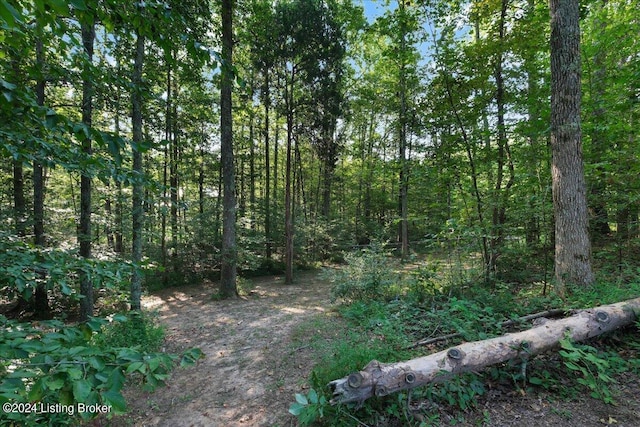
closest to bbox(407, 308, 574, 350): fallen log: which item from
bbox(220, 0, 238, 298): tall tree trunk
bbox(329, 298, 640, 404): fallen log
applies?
bbox(329, 298, 640, 404): fallen log

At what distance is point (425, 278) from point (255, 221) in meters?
8.93

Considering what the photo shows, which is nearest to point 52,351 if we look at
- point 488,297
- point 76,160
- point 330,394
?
point 76,160

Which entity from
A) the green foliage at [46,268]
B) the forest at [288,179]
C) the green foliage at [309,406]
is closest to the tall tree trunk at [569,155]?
the forest at [288,179]

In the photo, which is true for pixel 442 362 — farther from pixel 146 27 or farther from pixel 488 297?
pixel 146 27

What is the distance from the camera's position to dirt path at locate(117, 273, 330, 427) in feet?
9.86

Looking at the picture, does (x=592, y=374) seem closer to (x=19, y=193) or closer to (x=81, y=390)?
(x=81, y=390)

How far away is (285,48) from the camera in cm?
959

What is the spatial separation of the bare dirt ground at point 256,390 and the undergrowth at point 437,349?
11 centimetres

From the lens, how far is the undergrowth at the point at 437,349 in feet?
7.64

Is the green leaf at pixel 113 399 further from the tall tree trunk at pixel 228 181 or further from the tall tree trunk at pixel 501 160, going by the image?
the tall tree trunk at pixel 228 181

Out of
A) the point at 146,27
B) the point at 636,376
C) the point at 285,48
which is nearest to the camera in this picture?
the point at 146,27

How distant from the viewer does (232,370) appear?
3916mm

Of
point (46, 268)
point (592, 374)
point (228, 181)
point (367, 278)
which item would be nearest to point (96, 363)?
point (46, 268)

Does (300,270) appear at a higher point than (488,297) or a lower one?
lower
